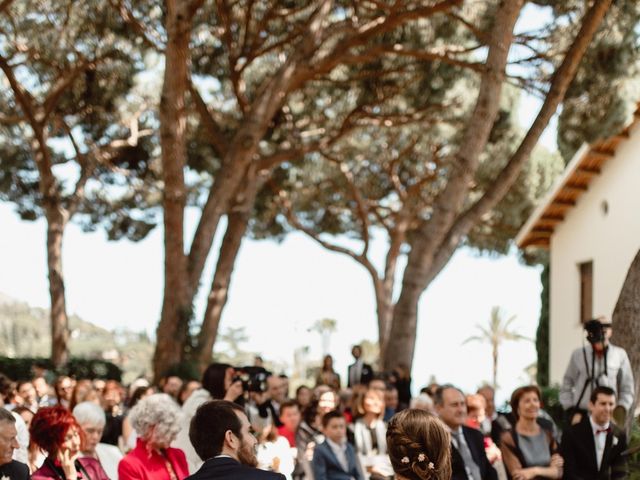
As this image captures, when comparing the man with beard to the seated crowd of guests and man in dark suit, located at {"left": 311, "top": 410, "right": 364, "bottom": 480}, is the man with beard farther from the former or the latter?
man in dark suit, located at {"left": 311, "top": 410, "right": 364, "bottom": 480}

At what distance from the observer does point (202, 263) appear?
20812mm

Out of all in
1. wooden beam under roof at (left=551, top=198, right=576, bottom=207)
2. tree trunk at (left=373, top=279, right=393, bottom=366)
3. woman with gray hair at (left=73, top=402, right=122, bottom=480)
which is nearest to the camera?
woman with gray hair at (left=73, top=402, right=122, bottom=480)

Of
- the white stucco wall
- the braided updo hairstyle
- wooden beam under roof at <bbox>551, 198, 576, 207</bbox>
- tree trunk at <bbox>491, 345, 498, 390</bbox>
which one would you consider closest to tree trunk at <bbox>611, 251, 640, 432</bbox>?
the braided updo hairstyle

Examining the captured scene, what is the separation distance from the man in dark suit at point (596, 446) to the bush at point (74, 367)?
70.5 feet

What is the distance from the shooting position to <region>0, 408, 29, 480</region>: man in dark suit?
6.39 metres

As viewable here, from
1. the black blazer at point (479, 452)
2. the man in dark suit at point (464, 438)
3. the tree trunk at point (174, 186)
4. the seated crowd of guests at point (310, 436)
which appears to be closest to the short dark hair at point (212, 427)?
the seated crowd of guests at point (310, 436)

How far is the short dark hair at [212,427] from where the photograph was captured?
5664 millimetres

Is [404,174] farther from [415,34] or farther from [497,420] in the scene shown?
[497,420]

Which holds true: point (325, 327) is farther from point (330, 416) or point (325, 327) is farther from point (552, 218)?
point (330, 416)

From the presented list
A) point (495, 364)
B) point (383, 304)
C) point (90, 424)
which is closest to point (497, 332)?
point (495, 364)

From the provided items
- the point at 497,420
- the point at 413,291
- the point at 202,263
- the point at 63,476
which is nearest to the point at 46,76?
the point at 202,263

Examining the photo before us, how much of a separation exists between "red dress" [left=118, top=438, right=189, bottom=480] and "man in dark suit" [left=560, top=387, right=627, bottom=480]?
12.4 ft

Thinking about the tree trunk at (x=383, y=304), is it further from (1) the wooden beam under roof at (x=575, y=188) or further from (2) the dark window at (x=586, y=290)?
(1) the wooden beam under roof at (x=575, y=188)

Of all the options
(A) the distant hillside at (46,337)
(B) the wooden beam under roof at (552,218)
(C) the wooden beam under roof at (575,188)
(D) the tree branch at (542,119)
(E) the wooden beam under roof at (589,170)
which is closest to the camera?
(D) the tree branch at (542,119)
